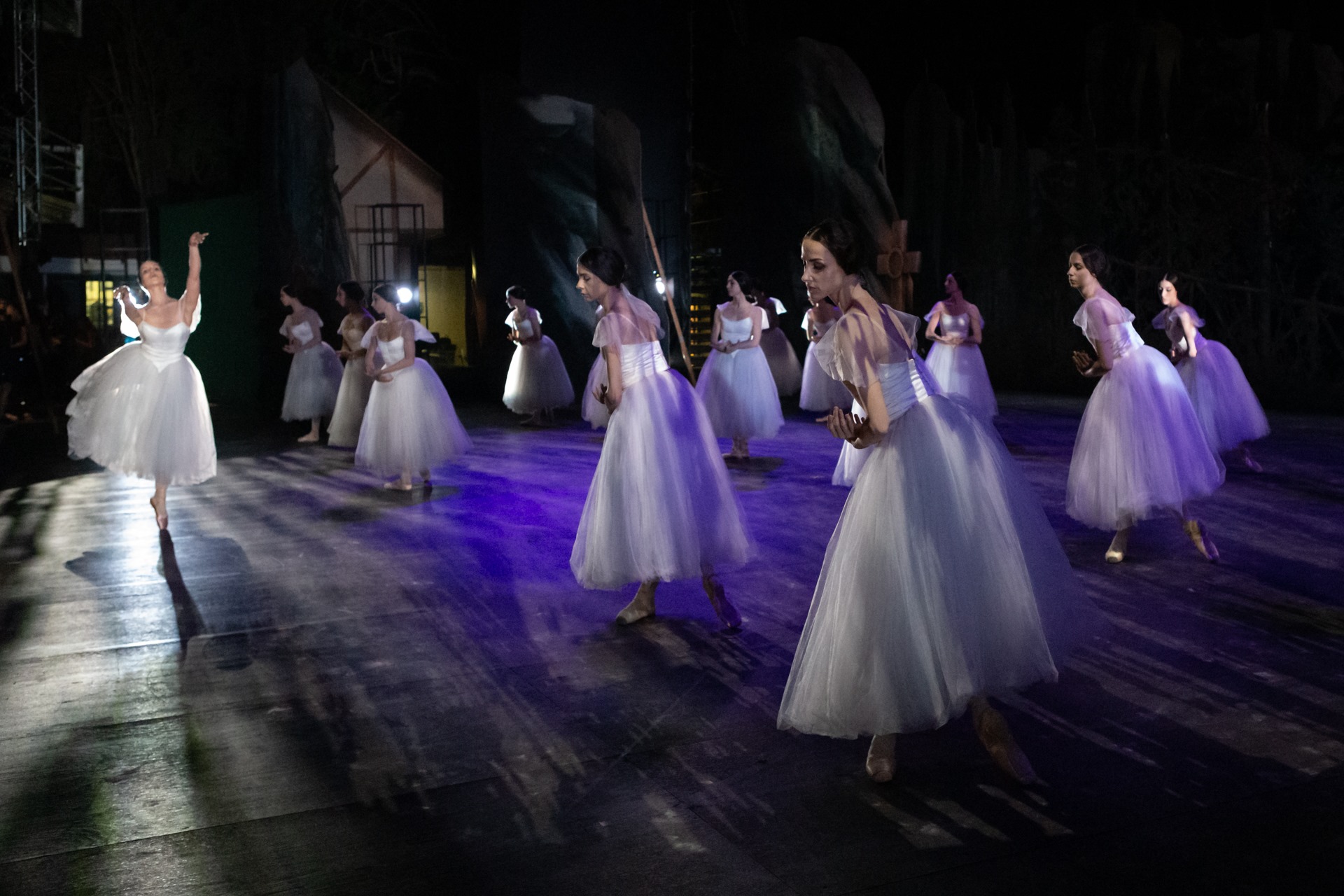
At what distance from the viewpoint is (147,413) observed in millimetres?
7812

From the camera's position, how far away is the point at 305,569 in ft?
21.7

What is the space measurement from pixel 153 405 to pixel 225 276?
11382mm

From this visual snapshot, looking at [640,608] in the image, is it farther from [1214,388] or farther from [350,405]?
[350,405]

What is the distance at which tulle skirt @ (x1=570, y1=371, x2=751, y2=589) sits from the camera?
5176 millimetres

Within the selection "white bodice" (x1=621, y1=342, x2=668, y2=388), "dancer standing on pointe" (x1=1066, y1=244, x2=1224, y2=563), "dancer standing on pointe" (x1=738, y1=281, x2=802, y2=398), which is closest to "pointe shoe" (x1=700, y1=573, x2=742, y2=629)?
"white bodice" (x1=621, y1=342, x2=668, y2=388)

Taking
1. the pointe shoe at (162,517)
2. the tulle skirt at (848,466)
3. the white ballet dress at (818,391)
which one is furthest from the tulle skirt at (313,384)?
the tulle skirt at (848,466)

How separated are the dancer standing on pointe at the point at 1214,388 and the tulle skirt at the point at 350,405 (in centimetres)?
737

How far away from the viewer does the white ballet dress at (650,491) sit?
17.0 feet

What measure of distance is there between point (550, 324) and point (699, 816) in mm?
14520

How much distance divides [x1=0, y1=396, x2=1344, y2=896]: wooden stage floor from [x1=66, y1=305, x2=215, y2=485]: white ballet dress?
785 millimetres

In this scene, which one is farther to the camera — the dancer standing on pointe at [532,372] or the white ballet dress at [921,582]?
the dancer standing on pointe at [532,372]

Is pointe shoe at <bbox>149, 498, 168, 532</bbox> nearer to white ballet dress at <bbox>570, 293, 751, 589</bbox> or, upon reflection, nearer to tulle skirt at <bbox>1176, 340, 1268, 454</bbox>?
white ballet dress at <bbox>570, 293, 751, 589</bbox>

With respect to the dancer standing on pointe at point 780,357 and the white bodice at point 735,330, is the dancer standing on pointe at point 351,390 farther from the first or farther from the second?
the dancer standing on pointe at point 780,357

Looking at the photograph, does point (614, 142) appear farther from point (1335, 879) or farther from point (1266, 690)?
point (1335, 879)
